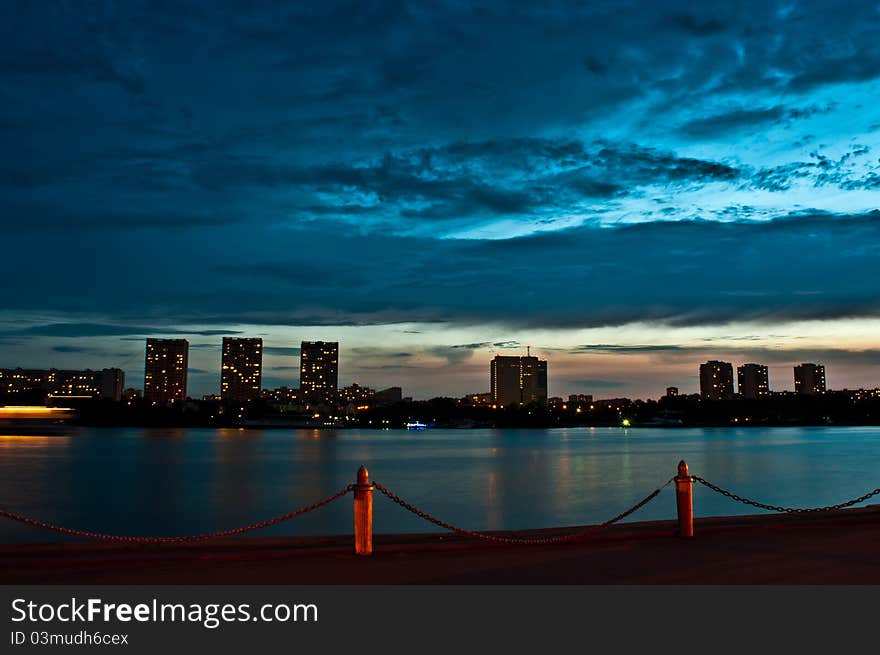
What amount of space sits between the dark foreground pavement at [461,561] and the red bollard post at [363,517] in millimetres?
186

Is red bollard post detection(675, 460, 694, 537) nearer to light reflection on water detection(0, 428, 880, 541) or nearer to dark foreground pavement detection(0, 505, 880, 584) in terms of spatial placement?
dark foreground pavement detection(0, 505, 880, 584)

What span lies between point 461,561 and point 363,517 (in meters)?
1.61

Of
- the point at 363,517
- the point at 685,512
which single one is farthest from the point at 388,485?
the point at 363,517

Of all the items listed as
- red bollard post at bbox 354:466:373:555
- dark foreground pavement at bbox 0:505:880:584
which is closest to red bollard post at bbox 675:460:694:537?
dark foreground pavement at bbox 0:505:880:584

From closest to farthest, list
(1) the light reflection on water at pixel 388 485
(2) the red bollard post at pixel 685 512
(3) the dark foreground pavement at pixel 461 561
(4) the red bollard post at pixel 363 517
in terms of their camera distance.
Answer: (3) the dark foreground pavement at pixel 461 561, (4) the red bollard post at pixel 363 517, (2) the red bollard post at pixel 685 512, (1) the light reflection on water at pixel 388 485

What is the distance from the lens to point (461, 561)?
11672 millimetres

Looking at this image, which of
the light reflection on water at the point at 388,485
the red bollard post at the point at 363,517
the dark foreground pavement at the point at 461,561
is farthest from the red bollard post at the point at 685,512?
the light reflection on water at the point at 388,485

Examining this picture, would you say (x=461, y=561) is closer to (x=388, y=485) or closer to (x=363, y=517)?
(x=363, y=517)

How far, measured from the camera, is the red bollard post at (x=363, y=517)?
38.9 feet

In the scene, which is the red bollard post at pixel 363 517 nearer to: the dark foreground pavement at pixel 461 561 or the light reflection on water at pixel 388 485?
the dark foreground pavement at pixel 461 561
